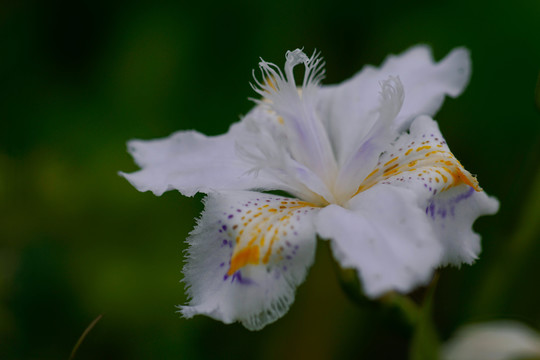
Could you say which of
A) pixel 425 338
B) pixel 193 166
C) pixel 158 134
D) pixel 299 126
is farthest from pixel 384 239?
pixel 158 134

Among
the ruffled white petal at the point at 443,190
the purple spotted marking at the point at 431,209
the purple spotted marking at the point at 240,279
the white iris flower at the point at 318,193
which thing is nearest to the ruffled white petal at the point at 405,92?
the white iris flower at the point at 318,193

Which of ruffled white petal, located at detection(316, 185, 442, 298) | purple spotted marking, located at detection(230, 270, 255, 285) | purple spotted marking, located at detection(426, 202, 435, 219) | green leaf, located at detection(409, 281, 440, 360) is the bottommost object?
green leaf, located at detection(409, 281, 440, 360)

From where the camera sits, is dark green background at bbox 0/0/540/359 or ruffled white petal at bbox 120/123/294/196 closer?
ruffled white petal at bbox 120/123/294/196

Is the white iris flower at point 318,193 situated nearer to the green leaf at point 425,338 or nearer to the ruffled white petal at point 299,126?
the ruffled white petal at point 299,126

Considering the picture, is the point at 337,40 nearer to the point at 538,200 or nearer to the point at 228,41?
the point at 228,41

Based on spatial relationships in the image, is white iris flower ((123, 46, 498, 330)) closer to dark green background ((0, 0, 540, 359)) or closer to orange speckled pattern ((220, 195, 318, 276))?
orange speckled pattern ((220, 195, 318, 276))

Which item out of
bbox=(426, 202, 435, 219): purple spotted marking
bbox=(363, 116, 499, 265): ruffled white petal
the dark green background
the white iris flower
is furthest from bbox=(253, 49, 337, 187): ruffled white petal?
the dark green background

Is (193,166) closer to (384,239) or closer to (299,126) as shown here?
(299,126)

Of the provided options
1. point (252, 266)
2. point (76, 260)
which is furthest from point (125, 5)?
point (252, 266)
